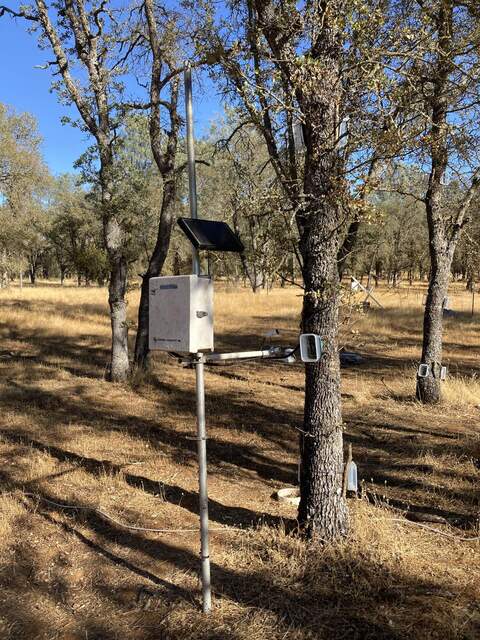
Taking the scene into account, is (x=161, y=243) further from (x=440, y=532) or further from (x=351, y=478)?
(x=440, y=532)

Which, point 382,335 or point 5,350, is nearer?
point 5,350

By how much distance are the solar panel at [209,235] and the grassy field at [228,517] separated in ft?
3.99

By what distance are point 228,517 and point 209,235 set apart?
9.04 feet

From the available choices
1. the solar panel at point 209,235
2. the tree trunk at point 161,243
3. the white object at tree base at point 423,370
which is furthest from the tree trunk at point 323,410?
the tree trunk at point 161,243

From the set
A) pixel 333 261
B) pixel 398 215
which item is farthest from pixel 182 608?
pixel 398 215

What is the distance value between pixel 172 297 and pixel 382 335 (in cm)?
1628

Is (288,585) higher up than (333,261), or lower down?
lower down

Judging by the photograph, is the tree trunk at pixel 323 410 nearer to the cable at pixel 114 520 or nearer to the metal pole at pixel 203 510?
the cable at pixel 114 520

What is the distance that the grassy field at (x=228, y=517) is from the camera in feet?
10.7

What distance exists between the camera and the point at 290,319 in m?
22.4

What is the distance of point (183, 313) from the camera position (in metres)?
3.18

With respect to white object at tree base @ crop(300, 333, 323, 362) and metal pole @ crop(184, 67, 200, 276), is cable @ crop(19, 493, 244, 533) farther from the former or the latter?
metal pole @ crop(184, 67, 200, 276)

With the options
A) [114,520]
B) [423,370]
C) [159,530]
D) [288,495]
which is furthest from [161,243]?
[159,530]

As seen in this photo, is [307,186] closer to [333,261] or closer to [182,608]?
[333,261]
